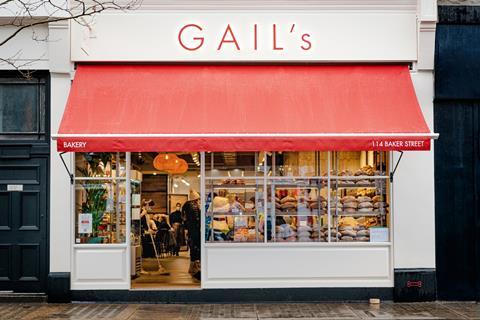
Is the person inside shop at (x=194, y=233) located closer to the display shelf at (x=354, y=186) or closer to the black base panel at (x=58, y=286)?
the black base panel at (x=58, y=286)

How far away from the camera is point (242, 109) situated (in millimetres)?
11852

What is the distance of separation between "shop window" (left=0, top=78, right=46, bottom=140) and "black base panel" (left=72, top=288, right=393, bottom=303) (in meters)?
3.15

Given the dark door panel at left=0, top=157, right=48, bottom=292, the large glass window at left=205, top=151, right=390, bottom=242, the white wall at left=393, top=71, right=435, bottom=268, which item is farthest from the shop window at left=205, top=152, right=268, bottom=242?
the dark door panel at left=0, top=157, right=48, bottom=292

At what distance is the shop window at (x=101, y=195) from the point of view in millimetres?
12500

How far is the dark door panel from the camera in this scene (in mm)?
12398

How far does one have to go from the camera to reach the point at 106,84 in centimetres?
1227

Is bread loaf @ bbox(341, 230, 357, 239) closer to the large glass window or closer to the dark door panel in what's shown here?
the large glass window

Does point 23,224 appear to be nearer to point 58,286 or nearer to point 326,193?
point 58,286

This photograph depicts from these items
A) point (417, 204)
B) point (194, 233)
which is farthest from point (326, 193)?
Answer: point (194, 233)

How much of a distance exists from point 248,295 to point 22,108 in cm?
547

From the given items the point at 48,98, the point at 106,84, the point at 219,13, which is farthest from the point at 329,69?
the point at 48,98

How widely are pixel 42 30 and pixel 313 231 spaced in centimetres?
625

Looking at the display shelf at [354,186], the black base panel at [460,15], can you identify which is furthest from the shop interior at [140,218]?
the black base panel at [460,15]

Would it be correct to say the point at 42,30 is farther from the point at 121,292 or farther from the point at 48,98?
the point at 121,292
